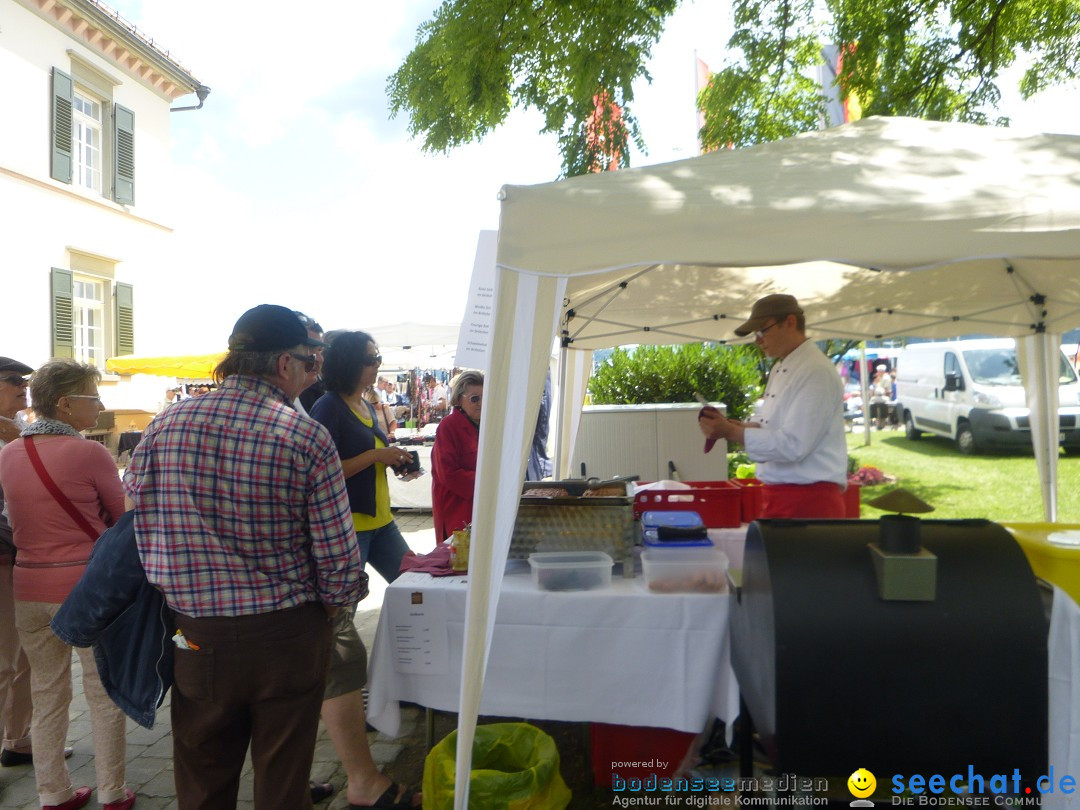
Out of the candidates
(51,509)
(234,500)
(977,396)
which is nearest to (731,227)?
(234,500)

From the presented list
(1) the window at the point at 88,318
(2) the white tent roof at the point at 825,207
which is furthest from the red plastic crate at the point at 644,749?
(1) the window at the point at 88,318

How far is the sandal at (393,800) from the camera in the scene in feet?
9.54

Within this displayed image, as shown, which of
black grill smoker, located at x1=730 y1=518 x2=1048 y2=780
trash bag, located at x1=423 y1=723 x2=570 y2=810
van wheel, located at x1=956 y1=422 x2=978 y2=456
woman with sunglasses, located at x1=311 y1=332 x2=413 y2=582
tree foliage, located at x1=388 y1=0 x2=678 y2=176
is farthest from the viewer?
van wheel, located at x1=956 y1=422 x2=978 y2=456

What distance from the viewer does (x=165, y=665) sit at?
2.22m

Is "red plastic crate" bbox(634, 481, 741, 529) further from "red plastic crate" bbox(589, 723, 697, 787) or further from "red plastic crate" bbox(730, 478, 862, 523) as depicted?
"red plastic crate" bbox(589, 723, 697, 787)

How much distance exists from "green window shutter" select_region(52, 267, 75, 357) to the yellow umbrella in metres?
0.96

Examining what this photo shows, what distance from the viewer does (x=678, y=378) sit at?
8.44m

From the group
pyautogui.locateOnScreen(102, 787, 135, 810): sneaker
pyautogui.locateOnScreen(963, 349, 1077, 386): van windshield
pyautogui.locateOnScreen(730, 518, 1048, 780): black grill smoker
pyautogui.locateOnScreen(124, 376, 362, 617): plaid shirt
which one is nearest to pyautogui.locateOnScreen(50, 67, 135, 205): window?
pyautogui.locateOnScreen(102, 787, 135, 810): sneaker

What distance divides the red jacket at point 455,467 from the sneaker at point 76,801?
1805mm

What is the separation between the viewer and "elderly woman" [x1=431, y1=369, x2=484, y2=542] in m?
3.77

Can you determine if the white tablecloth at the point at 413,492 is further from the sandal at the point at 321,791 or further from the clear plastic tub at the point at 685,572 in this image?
the clear plastic tub at the point at 685,572

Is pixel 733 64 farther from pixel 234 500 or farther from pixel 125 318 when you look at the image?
pixel 125 318

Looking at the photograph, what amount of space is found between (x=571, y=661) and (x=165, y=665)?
126cm

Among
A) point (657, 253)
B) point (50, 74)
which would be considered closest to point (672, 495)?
point (657, 253)
